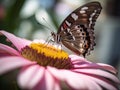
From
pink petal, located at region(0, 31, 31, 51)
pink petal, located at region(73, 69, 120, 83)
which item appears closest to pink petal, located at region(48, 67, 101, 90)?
pink petal, located at region(73, 69, 120, 83)

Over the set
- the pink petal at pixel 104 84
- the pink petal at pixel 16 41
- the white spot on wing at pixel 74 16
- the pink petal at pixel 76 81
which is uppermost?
the white spot on wing at pixel 74 16

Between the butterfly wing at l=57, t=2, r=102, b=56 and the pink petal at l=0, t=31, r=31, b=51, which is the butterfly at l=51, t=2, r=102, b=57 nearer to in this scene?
the butterfly wing at l=57, t=2, r=102, b=56

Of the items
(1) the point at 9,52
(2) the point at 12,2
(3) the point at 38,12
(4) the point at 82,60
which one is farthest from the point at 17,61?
(3) the point at 38,12

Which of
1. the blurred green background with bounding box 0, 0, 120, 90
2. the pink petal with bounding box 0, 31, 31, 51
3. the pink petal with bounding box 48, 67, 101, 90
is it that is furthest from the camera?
the blurred green background with bounding box 0, 0, 120, 90

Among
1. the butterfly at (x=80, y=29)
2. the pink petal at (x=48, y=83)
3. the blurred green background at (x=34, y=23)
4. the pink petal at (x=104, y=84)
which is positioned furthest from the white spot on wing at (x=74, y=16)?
the pink petal at (x=48, y=83)

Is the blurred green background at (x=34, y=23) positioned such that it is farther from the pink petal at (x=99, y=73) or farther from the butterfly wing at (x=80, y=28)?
the pink petal at (x=99, y=73)

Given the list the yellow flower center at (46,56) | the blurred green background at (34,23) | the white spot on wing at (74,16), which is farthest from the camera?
the blurred green background at (34,23)

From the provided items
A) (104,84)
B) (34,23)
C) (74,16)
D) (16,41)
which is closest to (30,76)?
(104,84)
